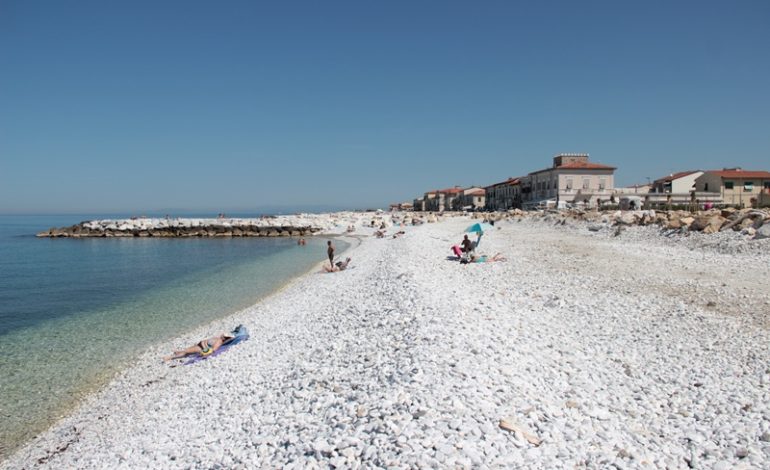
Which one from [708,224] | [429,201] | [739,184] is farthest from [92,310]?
[429,201]

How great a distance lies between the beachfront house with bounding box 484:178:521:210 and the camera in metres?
82.0

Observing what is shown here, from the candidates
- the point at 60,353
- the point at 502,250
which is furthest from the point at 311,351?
the point at 502,250

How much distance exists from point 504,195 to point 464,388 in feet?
280

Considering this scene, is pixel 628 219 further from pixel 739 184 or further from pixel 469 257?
pixel 739 184

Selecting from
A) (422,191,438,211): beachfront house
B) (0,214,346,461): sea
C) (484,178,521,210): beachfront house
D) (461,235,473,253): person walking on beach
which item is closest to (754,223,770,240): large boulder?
(461,235,473,253): person walking on beach

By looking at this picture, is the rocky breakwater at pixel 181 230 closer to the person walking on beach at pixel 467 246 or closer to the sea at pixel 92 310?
the sea at pixel 92 310

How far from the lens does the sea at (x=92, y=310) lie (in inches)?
384

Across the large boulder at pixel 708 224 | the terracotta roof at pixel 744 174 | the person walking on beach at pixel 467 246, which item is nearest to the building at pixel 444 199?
the terracotta roof at pixel 744 174

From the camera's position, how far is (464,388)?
6.27 metres

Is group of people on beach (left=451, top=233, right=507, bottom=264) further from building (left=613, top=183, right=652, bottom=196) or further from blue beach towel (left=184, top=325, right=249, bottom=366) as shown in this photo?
building (left=613, top=183, right=652, bottom=196)

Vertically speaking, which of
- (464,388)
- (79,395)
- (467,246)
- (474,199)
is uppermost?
(474,199)

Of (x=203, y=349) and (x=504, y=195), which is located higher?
(x=504, y=195)

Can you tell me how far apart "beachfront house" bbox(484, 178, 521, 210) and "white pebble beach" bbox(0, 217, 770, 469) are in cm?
6951

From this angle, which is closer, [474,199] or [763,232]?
[763,232]
